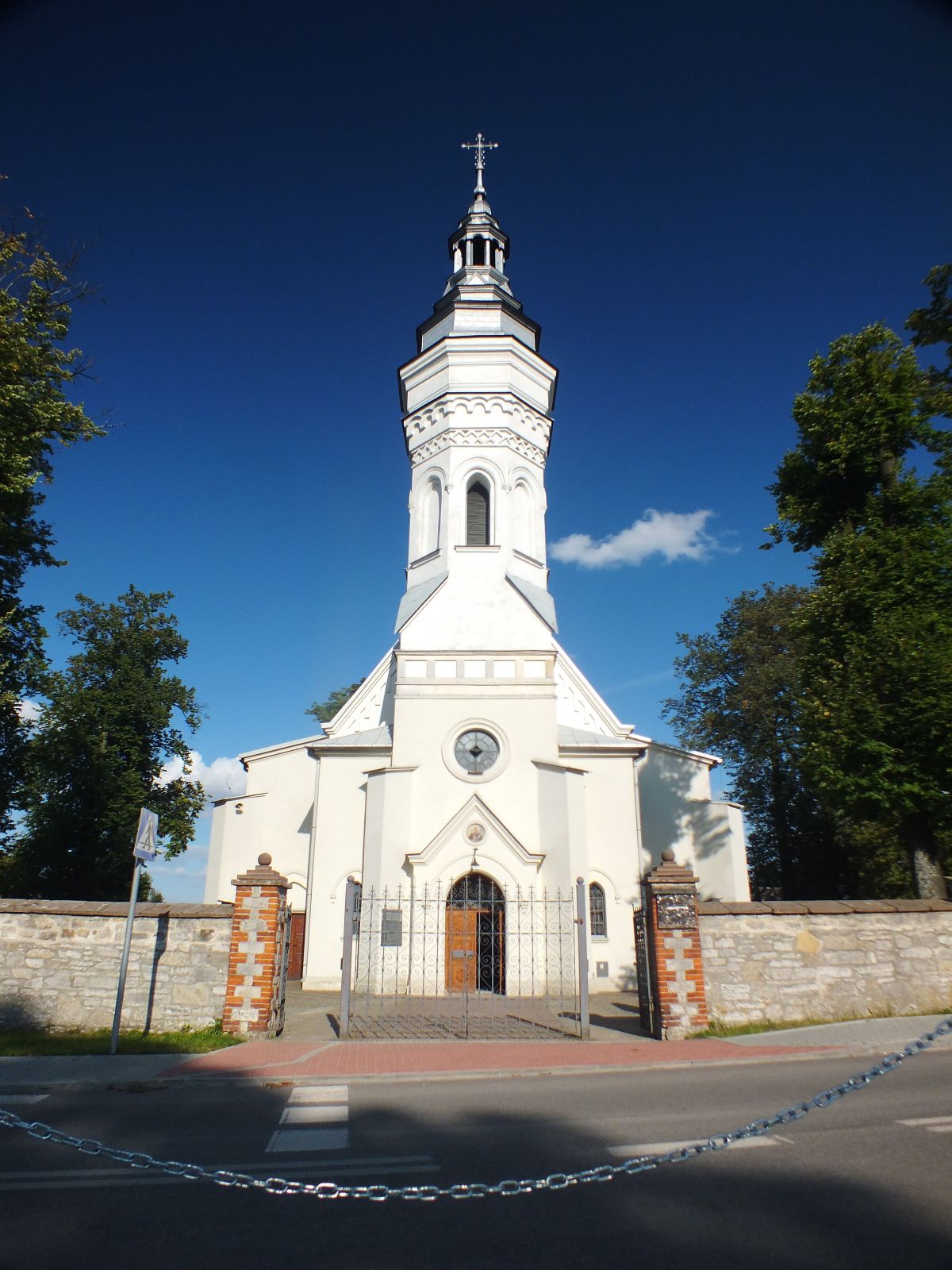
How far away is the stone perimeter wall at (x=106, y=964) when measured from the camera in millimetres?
11328

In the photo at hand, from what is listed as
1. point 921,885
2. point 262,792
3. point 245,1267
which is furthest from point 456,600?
point 245,1267

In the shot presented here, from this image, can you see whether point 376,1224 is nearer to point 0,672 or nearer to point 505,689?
point 0,672

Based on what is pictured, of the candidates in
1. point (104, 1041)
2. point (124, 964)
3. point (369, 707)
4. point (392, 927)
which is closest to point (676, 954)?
point (392, 927)

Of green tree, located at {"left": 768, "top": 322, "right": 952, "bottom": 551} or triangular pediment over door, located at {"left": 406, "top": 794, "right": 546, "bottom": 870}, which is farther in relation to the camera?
triangular pediment over door, located at {"left": 406, "top": 794, "right": 546, "bottom": 870}

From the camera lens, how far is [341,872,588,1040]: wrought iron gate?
48.1 ft

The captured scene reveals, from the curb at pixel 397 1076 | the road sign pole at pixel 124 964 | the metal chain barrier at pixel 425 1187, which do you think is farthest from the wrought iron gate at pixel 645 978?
the road sign pole at pixel 124 964

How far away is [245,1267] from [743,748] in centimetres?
2964

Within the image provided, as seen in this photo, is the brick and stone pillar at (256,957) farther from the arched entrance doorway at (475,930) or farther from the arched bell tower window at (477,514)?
the arched bell tower window at (477,514)

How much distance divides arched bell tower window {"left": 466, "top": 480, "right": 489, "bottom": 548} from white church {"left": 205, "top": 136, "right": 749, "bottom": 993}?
48mm

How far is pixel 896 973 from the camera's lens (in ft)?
40.7

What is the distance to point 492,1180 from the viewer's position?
493 cm

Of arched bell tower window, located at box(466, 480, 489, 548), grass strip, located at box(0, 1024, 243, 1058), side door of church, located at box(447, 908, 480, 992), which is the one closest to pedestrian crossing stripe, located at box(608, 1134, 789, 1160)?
grass strip, located at box(0, 1024, 243, 1058)

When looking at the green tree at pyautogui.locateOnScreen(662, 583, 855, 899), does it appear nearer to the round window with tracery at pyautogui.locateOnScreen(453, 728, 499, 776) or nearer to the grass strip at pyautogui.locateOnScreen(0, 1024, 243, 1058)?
the round window with tracery at pyautogui.locateOnScreen(453, 728, 499, 776)

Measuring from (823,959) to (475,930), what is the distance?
729cm
